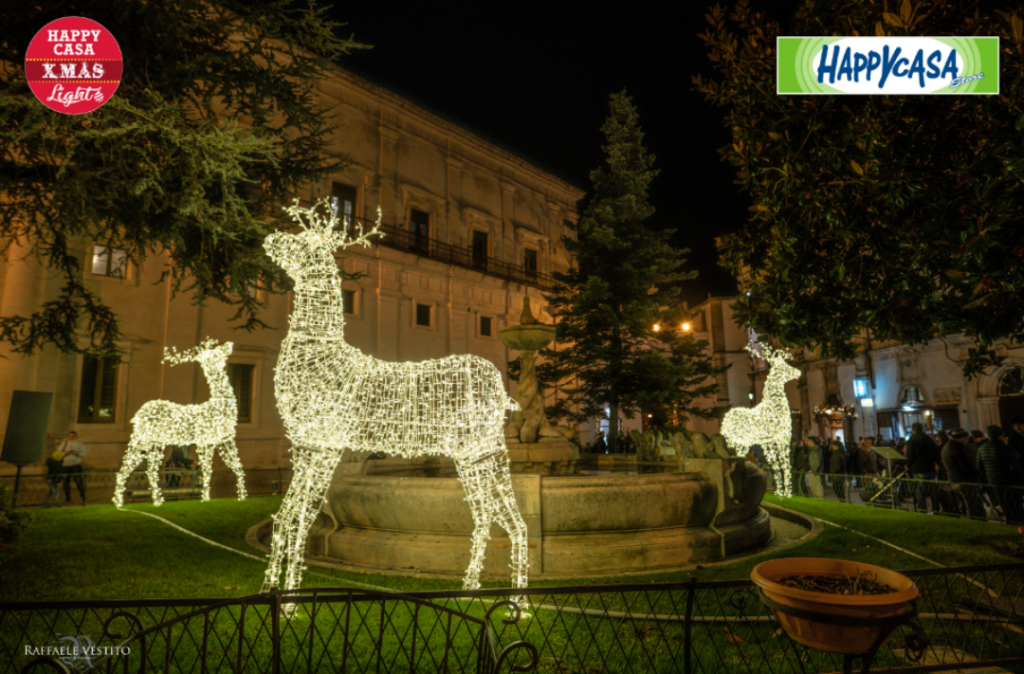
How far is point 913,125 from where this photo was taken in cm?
473

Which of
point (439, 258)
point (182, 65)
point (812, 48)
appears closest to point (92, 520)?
point (182, 65)

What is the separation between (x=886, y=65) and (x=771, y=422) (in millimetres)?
10619

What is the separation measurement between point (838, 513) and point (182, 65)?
46.4 ft

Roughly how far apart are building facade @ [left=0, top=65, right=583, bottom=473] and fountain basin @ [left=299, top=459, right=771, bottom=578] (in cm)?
796

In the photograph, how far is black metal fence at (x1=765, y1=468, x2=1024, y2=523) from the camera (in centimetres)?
1010

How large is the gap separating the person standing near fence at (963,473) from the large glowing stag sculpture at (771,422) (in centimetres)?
323

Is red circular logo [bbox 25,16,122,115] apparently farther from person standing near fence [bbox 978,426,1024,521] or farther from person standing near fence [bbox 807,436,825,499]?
person standing near fence [bbox 807,436,825,499]

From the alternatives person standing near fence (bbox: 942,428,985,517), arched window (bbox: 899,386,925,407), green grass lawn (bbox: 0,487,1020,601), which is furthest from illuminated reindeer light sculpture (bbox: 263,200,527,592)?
arched window (bbox: 899,386,925,407)

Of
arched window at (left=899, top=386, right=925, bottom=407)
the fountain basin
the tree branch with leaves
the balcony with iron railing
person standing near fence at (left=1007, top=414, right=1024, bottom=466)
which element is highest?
the balcony with iron railing

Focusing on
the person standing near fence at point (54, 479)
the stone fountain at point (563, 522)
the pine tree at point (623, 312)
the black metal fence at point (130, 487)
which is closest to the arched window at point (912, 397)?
the pine tree at point (623, 312)

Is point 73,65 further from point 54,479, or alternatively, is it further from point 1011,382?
point 1011,382

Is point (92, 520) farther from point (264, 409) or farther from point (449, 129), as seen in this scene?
point (449, 129)

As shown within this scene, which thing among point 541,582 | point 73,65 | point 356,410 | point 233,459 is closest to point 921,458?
point 541,582

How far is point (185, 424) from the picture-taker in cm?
1289
